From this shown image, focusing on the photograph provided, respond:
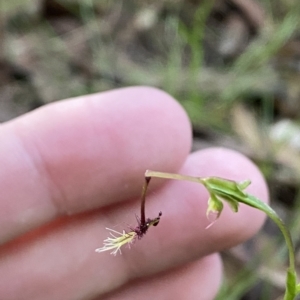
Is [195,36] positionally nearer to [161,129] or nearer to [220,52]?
[220,52]

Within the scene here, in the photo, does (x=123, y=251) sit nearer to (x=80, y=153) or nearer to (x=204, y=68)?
(x=80, y=153)

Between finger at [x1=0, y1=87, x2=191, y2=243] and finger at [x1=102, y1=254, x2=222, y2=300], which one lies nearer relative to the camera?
finger at [x1=0, y1=87, x2=191, y2=243]

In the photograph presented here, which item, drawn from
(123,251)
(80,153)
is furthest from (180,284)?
(80,153)

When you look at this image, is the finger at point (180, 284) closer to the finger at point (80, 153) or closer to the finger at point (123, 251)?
the finger at point (123, 251)

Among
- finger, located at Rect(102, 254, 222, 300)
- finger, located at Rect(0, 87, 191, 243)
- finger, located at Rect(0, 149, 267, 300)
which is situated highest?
finger, located at Rect(0, 87, 191, 243)

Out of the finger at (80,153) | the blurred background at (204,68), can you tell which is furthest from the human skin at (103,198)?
the blurred background at (204,68)

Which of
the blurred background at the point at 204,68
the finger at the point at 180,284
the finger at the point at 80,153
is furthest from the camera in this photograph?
the blurred background at the point at 204,68

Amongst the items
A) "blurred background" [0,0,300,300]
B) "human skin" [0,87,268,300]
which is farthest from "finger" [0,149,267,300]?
"blurred background" [0,0,300,300]

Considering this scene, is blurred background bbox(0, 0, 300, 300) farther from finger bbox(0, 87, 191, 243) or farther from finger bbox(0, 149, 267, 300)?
finger bbox(0, 87, 191, 243)
